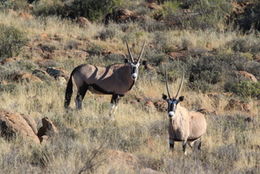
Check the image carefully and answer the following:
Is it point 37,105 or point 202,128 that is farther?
point 37,105

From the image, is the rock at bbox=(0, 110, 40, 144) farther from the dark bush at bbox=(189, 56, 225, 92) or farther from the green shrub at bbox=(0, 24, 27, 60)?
the green shrub at bbox=(0, 24, 27, 60)

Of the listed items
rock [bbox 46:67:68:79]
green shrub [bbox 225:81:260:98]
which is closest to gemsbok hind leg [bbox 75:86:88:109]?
rock [bbox 46:67:68:79]

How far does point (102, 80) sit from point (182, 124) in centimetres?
433

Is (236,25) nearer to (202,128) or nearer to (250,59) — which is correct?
(250,59)

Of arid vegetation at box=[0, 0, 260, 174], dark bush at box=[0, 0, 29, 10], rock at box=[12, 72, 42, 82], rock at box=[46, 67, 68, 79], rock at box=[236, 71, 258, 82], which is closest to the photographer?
arid vegetation at box=[0, 0, 260, 174]

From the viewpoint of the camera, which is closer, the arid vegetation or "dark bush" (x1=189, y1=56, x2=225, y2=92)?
the arid vegetation

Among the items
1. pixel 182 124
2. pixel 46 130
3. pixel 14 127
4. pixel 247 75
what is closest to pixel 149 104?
pixel 46 130

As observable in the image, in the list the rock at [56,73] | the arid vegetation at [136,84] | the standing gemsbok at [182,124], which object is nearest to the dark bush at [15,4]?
the arid vegetation at [136,84]

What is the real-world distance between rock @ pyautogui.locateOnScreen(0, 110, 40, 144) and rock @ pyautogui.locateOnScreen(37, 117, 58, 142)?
0.82 ft

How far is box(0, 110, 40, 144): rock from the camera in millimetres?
9398

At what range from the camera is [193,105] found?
14.9 metres

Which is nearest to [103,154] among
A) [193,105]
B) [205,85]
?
[193,105]

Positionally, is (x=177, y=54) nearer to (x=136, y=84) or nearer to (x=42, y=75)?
(x=136, y=84)

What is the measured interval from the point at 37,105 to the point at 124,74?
217cm
